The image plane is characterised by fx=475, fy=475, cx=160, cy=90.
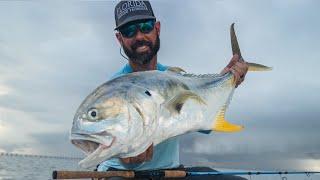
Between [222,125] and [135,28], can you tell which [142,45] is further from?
[222,125]

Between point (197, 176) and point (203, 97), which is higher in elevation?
point (203, 97)

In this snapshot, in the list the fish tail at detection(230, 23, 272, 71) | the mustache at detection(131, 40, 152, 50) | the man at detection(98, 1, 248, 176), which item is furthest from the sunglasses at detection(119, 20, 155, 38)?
the fish tail at detection(230, 23, 272, 71)

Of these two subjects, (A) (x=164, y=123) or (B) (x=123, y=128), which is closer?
(B) (x=123, y=128)

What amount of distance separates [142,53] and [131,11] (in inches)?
22.0

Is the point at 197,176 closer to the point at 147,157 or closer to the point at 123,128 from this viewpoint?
the point at 147,157

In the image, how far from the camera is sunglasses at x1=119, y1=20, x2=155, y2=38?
549 cm

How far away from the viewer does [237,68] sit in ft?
18.8

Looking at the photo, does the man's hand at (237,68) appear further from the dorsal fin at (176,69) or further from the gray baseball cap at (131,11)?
A: the gray baseball cap at (131,11)

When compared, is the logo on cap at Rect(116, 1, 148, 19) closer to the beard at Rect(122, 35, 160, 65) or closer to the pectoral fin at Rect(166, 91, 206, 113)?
the beard at Rect(122, 35, 160, 65)

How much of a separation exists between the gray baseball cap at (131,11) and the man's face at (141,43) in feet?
0.29

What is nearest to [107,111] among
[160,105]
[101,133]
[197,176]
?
[101,133]

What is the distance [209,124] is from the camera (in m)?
4.85

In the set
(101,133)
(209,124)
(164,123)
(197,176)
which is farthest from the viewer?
(197,176)

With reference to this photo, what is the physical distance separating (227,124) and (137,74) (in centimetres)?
122
